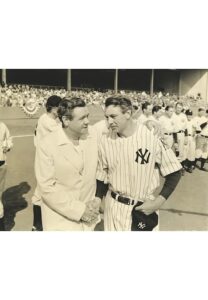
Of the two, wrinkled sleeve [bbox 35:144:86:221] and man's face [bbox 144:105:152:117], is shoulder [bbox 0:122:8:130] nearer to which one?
wrinkled sleeve [bbox 35:144:86:221]

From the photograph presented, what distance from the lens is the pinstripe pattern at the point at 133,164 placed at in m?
2.69

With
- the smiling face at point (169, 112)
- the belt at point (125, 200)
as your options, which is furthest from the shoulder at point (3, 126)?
→ the smiling face at point (169, 112)

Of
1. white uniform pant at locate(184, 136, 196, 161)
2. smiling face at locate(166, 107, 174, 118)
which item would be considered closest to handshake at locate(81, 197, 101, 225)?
smiling face at locate(166, 107, 174, 118)

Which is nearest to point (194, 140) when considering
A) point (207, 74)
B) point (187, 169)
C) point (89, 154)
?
point (187, 169)

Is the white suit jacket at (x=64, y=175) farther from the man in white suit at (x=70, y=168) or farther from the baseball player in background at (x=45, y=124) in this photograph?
the baseball player in background at (x=45, y=124)

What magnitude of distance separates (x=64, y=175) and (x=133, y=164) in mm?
503

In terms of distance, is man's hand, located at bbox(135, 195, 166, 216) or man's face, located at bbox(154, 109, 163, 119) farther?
man's face, located at bbox(154, 109, 163, 119)

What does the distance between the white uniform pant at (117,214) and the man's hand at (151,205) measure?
9cm

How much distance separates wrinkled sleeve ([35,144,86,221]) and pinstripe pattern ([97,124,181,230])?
31 centimetres

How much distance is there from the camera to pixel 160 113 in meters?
6.24

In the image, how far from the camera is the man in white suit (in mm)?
2551

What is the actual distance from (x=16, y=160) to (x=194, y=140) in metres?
3.49

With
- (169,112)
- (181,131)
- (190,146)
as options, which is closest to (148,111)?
(169,112)

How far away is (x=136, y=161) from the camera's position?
2.70 m
